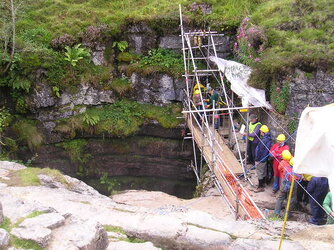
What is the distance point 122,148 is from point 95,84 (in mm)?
3194

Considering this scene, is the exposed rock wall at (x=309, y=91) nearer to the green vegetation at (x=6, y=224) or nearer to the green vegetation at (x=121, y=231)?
the green vegetation at (x=121, y=231)

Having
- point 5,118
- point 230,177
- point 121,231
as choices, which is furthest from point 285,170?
point 5,118

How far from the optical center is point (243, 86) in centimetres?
1147

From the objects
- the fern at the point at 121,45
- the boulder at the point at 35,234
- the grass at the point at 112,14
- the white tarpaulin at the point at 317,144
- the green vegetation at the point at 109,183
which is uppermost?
the grass at the point at 112,14

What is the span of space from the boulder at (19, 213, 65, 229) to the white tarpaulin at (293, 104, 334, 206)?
3713mm

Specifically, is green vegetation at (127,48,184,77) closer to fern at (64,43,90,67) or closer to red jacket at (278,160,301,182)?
fern at (64,43,90,67)

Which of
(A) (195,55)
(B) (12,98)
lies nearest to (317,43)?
(A) (195,55)

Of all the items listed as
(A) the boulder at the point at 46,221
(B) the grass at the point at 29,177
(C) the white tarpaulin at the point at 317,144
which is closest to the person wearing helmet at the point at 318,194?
(C) the white tarpaulin at the point at 317,144

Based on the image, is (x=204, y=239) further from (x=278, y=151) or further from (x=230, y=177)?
(x=230, y=177)

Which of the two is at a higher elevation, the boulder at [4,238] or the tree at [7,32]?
the tree at [7,32]

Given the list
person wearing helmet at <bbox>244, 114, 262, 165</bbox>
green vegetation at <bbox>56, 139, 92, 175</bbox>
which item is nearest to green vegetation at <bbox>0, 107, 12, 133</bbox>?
green vegetation at <bbox>56, 139, 92, 175</bbox>

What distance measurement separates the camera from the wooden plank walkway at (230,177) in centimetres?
852

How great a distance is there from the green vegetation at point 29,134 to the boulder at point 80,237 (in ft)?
32.5

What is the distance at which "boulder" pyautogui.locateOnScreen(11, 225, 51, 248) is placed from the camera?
472cm
